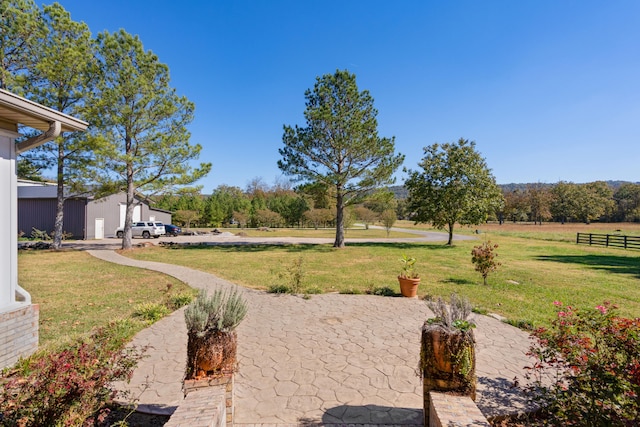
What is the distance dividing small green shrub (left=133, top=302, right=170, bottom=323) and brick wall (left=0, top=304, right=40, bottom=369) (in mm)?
1898

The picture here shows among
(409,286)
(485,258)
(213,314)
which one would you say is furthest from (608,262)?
(213,314)

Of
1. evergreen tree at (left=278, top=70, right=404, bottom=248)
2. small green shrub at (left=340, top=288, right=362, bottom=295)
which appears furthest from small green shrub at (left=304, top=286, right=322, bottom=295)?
evergreen tree at (left=278, top=70, right=404, bottom=248)

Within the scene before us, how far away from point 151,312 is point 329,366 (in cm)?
443

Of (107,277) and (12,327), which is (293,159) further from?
(12,327)

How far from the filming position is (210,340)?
118 inches

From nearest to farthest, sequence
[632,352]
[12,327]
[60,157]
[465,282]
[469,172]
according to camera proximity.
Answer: [632,352] < [12,327] < [465,282] < [60,157] < [469,172]

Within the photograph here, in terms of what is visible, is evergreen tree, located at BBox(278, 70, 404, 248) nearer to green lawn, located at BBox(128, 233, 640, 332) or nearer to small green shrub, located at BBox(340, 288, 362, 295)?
green lawn, located at BBox(128, 233, 640, 332)

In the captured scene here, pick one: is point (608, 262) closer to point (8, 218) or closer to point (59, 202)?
point (8, 218)

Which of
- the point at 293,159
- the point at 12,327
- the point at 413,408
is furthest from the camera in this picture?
the point at 293,159

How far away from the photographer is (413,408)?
349 centimetres

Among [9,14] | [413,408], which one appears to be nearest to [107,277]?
[413,408]

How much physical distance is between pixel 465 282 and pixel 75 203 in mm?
31024

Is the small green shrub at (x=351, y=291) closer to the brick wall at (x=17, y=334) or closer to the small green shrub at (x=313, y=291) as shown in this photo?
the small green shrub at (x=313, y=291)

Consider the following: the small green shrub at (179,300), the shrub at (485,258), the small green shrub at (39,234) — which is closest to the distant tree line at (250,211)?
the small green shrub at (39,234)
